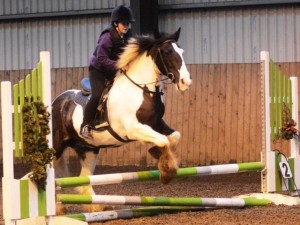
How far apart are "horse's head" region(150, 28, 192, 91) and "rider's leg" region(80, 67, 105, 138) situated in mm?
571

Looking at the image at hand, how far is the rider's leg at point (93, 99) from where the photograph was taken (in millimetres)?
8375

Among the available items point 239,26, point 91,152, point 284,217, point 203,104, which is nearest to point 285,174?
point 284,217

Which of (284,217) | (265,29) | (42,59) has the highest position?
(265,29)

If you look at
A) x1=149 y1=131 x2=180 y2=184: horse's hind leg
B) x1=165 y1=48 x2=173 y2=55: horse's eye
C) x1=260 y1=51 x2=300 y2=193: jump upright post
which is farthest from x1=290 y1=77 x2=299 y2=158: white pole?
x1=149 y1=131 x2=180 y2=184: horse's hind leg

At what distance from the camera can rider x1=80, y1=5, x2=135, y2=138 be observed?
8.23 meters

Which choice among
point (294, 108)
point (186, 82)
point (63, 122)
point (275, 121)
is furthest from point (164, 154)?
point (294, 108)

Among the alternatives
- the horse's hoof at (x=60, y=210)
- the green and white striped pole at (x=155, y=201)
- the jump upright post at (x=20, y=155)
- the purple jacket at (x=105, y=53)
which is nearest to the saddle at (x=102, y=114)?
the purple jacket at (x=105, y=53)

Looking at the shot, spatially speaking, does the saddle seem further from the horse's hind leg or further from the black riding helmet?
the horse's hind leg

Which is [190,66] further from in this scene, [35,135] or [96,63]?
[35,135]

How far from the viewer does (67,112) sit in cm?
892

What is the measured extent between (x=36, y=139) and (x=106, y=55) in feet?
5.45

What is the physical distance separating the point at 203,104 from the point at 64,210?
5.73 metres

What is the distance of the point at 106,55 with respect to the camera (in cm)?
830

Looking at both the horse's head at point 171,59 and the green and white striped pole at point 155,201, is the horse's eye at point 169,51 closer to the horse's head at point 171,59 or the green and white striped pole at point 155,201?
the horse's head at point 171,59
